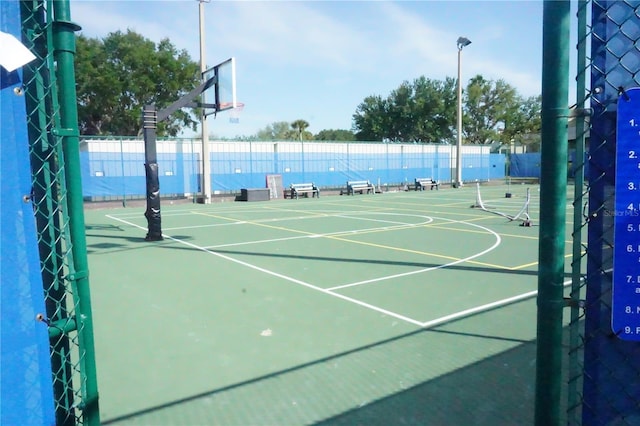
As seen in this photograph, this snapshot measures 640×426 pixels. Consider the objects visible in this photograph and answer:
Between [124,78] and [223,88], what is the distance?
1177 inches

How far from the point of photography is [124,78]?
1609 inches

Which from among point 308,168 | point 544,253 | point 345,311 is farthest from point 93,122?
point 544,253

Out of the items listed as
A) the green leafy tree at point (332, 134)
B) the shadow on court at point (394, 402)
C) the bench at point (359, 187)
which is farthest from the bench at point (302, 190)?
the green leafy tree at point (332, 134)

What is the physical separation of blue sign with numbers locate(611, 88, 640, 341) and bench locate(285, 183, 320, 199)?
26.6 meters

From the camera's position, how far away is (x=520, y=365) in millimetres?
4348

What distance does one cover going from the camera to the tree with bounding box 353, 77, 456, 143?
61.4m

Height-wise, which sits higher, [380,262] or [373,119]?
[373,119]

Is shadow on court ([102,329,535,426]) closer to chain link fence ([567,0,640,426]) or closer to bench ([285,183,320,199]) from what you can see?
chain link fence ([567,0,640,426])

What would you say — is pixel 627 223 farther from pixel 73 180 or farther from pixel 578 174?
pixel 73 180

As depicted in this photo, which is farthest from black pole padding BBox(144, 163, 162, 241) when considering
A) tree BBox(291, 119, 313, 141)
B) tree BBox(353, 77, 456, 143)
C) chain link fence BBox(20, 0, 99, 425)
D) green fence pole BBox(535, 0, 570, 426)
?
tree BBox(291, 119, 313, 141)

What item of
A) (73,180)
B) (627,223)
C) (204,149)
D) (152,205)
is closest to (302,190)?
(204,149)

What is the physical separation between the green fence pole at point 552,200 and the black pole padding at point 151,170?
37.1ft

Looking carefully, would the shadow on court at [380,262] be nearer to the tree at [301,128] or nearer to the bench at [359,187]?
the bench at [359,187]

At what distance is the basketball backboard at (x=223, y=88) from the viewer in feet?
50.6
